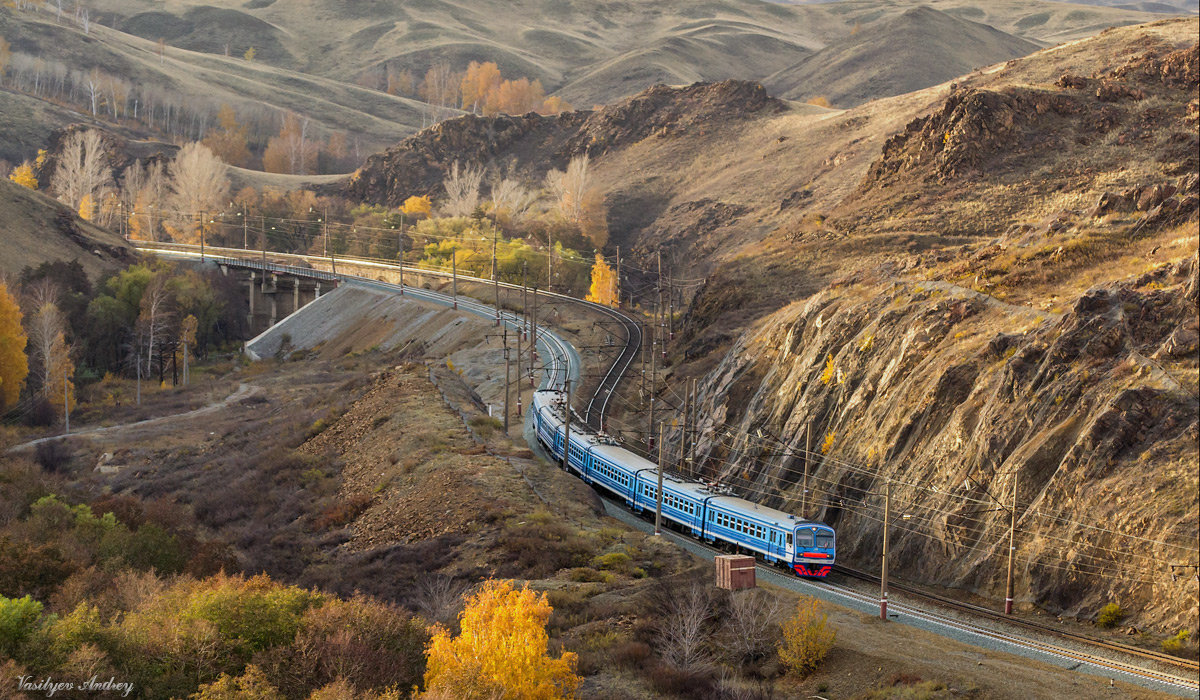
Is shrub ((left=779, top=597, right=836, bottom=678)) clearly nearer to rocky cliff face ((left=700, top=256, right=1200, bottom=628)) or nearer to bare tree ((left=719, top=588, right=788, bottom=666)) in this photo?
bare tree ((left=719, top=588, right=788, bottom=666))

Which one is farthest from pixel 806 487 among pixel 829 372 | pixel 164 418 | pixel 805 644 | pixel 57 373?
pixel 57 373

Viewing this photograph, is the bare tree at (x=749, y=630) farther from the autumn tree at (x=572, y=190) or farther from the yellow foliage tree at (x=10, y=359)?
the autumn tree at (x=572, y=190)

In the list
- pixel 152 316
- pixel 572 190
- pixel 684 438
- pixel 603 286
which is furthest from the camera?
pixel 572 190

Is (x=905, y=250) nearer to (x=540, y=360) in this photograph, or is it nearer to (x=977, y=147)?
(x=977, y=147)

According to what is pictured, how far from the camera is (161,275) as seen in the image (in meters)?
101

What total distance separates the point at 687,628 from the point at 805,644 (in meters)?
3.16

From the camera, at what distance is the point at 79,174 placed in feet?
469

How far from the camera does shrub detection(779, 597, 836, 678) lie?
27547mm

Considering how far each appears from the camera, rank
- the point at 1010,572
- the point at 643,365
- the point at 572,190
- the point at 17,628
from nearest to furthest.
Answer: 1. the point at 17,628
2. the point at 1010,572
3. the point at 643,365
4. the point at 572,190

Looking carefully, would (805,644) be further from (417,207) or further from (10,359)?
(417,207)

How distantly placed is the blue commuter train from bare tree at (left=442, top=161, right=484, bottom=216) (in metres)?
87.6

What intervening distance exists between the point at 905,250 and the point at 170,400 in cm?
5297

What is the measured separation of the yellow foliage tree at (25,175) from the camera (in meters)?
147

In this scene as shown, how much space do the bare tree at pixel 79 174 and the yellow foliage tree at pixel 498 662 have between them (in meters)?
136
